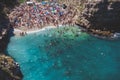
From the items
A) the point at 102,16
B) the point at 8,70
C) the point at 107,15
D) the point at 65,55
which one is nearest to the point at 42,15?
the point at 102,16

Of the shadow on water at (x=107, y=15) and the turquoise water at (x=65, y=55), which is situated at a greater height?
the shadow on water at (x=107, y=15)

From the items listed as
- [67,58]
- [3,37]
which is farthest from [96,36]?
[3,37]

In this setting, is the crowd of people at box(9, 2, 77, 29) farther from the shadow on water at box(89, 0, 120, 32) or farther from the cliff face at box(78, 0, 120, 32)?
the shadow on water at box(89, 0, 120, 32)

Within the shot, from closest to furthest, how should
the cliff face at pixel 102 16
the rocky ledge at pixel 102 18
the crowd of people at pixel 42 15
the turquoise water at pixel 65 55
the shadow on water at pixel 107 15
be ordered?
1. the turquoise water at pixel 65 55
2. the rocky ledge at pixel 102 18
3. the shadow on water at pixel 107 15
4. the cliff face at pixel 102 16
5. the crowd of people at pixel 42 15

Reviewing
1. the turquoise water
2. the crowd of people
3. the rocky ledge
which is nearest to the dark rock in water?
the turquoise water

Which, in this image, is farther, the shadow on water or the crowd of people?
the crowd of people

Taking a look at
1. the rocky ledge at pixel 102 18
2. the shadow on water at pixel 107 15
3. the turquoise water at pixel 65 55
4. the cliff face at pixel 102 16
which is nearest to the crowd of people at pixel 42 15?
the cliff face at pixel 102 16

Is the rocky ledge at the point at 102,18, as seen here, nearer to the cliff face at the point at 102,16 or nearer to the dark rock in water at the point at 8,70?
the cliff face at the point at 102,16
